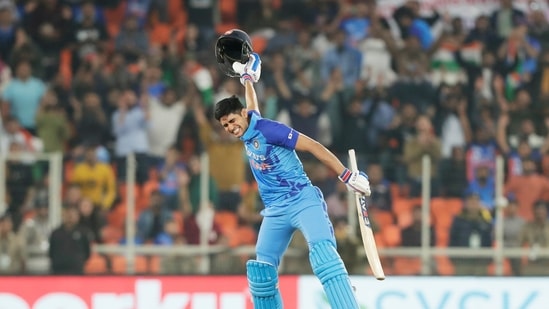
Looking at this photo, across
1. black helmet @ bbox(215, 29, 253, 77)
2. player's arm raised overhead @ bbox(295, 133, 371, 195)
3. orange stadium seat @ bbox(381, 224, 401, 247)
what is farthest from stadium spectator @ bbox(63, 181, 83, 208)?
player's arm raised overhead @ bbox(295, 133, 371, 195)

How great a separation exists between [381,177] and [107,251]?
2763 mm

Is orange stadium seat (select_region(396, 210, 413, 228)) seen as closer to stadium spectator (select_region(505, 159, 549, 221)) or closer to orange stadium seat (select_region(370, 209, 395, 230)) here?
orange stadium seat (select_region(370, 209, 395, 230))

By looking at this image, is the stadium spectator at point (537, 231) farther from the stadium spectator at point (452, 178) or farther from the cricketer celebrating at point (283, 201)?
the cricketer celebrating at point (283, 201)

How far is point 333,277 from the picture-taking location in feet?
28.0

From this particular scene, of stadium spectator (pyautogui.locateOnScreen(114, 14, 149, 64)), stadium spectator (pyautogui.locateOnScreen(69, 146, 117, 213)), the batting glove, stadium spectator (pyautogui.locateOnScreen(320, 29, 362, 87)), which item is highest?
stadium spectator (pyautogui.locateOnScreen(114, 14, 149, 64))

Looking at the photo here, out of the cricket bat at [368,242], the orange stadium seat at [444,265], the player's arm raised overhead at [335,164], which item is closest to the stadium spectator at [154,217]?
the orange stadium seat at [444,265]

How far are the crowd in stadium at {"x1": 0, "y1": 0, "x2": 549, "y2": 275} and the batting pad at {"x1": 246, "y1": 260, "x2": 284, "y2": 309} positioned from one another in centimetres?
394

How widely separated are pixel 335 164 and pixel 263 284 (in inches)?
36.7

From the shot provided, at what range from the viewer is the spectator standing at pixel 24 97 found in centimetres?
1466

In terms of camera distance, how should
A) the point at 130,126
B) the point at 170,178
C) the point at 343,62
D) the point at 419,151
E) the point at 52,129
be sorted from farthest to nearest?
the point at 343,62 < the point at 130,126 < the point at 52,129 < the point at 419,151 < the point at 170,178

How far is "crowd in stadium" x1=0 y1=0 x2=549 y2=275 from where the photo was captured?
524 inches

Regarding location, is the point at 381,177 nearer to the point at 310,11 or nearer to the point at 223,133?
the point at 223,133

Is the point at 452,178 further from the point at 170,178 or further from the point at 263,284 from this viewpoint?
the point at 263,284

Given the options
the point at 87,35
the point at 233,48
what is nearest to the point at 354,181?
the point at 233,48
